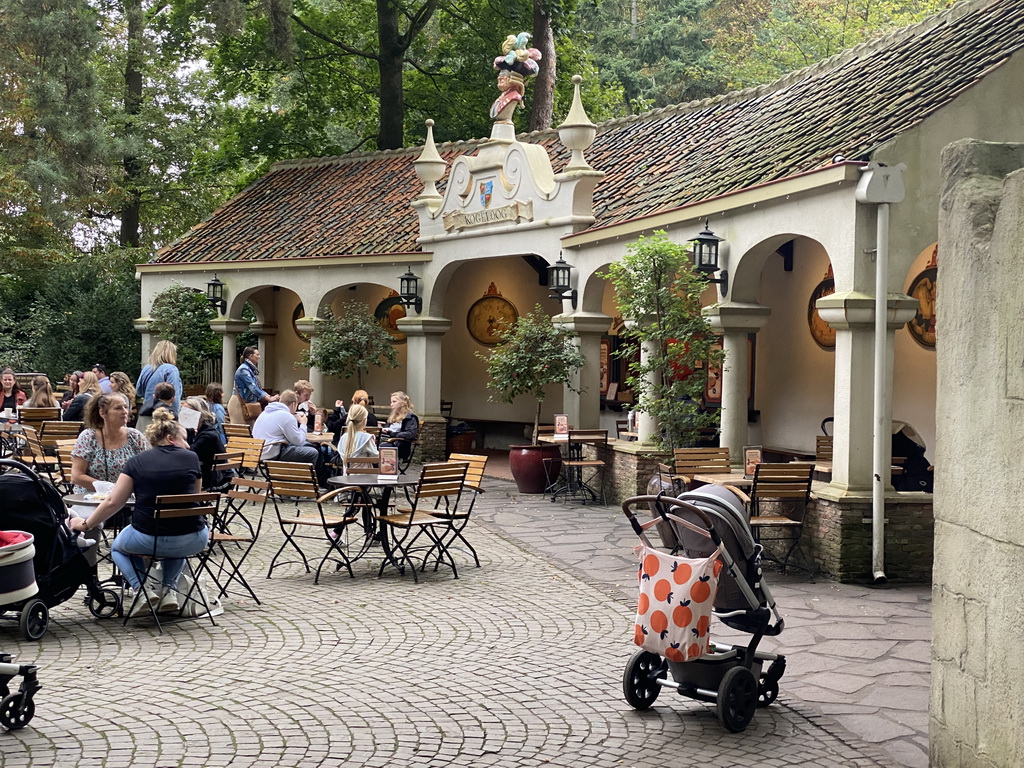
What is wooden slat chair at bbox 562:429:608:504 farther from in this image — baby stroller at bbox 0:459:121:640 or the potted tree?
baby stroller at bbox 0:459:121:640

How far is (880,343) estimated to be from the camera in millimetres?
9844

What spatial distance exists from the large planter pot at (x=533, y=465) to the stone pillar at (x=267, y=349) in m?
10.3

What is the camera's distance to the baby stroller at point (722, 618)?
601 centimetres

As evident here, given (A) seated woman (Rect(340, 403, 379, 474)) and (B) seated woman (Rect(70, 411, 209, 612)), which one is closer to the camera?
(B) seated woman (Rect(70, 411, 209, 612))

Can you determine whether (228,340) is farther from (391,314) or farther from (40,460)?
(40,460)

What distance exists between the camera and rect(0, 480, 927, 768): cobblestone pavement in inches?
223

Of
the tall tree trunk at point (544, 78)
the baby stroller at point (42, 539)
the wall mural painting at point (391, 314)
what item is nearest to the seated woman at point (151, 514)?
the baby stroller at point (42, 539)

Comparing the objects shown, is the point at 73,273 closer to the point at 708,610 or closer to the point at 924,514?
the point at 924,514

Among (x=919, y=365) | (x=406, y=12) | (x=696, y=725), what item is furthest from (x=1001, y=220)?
(x=406, y=12)

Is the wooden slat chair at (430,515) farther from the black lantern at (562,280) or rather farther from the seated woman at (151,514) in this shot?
the black lantern at (562,280)

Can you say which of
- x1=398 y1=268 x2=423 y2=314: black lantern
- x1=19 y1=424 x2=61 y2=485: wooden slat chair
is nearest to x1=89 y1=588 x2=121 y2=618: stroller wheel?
x1=19 y1=424 x2=61 y2=485: wooden slat chair

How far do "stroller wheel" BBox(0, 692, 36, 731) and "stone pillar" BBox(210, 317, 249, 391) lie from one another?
57.1 feet

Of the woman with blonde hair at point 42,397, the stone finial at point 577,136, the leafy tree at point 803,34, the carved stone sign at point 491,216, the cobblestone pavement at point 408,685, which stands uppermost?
the leafy tree at point 803,34

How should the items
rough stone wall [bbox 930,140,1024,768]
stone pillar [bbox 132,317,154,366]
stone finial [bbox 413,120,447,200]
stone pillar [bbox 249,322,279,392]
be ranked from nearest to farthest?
rough stone wall [bbox 930,140,1024,768] < stone finial [bbox 413,120,447,200] < stone pillar [bbox 132,317,154,366] < stone pillar [bbox 249,322,279,392]
